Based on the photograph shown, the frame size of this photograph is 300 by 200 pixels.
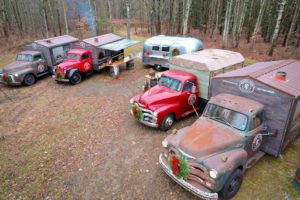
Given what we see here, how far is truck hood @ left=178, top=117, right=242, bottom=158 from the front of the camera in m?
5.49

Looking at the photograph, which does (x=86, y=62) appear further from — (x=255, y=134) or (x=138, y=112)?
(x=255, y=134)

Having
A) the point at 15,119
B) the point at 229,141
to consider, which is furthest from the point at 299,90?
the point at 15,119

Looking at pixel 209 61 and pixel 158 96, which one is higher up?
pixel 209 61

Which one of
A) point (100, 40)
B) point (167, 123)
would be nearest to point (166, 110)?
point (167, 123)

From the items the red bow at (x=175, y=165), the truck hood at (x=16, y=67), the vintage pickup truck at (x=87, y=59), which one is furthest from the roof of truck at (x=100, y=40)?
the red bow at (x=175, y=165)

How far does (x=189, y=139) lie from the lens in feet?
19.3

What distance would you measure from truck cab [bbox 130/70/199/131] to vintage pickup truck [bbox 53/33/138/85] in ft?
21.0

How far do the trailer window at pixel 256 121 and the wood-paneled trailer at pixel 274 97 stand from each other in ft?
1.10

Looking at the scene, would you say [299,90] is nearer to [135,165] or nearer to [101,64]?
[135,165]

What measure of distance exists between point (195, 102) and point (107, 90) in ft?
20.4

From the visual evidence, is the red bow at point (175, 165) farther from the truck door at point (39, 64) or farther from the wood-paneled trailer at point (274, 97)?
the truck door at point (39, 64)

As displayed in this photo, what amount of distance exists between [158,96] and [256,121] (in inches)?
151

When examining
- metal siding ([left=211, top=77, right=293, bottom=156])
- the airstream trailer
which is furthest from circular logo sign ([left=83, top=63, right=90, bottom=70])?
metal siding ([left=211, top=77, right=293, bottom=156])

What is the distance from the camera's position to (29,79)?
14711 millimetres
